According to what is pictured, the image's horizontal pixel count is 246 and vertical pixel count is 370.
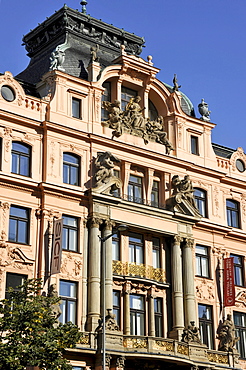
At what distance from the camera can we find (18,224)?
43156mm

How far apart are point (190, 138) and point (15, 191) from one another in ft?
48.6

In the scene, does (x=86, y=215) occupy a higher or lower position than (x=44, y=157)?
lower

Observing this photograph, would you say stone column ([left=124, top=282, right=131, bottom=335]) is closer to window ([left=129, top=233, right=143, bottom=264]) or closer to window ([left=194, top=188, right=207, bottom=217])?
window ([left=129, top=233, right=143, bottom=264])

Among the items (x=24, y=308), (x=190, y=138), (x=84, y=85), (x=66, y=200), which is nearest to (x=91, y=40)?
(x=84, y=85)

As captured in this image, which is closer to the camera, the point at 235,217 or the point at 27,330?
the point at 27,330

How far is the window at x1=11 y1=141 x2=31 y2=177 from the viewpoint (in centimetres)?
4400

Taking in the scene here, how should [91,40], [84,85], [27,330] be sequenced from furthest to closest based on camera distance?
[91,40] < [84,85] < [27,330]

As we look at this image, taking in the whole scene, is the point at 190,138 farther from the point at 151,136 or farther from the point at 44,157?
the point at 44,157

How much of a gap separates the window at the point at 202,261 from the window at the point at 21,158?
42.7ft

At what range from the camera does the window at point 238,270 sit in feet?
173

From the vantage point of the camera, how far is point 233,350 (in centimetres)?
4862

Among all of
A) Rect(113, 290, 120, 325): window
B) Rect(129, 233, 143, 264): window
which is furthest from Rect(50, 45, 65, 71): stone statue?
Rect(113, 290, 120, 325): window

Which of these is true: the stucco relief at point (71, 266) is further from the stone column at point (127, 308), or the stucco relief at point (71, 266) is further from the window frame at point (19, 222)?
the stone column at point (127, 308)

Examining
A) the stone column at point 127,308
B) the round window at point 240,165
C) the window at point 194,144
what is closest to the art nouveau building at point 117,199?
the stone column at point 127,308
